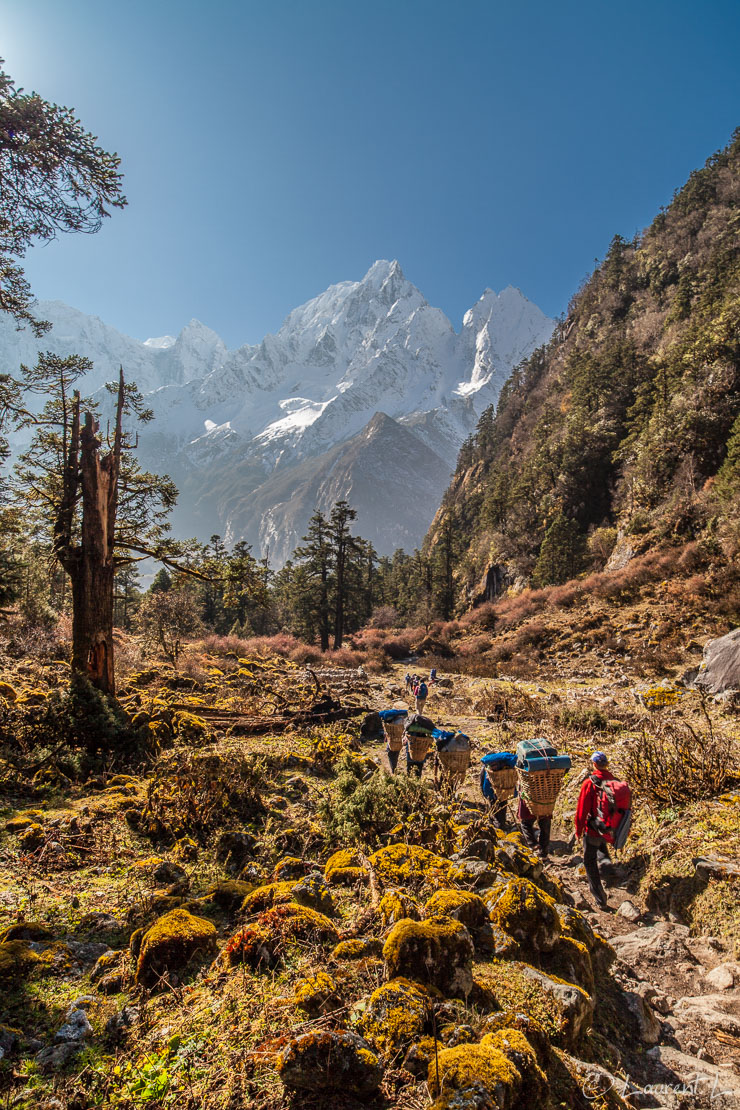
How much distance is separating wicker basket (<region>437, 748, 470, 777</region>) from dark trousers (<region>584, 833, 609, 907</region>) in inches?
71.8

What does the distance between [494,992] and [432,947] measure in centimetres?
42

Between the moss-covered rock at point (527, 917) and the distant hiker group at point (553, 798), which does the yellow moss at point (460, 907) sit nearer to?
the moss-covered rock at point (527, 917)

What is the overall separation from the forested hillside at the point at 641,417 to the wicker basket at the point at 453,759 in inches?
513

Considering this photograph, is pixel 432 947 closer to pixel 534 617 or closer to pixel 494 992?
pixel 494 992

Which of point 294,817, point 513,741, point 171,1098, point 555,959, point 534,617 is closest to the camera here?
point 171,1098

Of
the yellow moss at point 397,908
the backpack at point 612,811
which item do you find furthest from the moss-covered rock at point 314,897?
the backpack at point 612,811

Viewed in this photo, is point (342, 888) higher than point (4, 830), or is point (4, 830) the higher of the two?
point (4, 830)

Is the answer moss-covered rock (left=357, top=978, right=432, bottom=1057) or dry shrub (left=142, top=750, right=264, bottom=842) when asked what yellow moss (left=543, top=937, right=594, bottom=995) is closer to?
moss-covered rock (left=357, top=978, right=432, bottom=1057)

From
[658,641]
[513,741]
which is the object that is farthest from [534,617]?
[513,741]

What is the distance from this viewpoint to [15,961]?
2.56 meters

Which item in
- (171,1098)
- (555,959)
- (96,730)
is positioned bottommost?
(555,959)

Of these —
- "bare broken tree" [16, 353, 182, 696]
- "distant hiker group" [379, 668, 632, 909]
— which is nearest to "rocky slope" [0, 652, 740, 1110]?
"distant hiker group" [379, 668, 632, 909]

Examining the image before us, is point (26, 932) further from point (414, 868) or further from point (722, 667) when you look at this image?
point (722, 667)

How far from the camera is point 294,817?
18.4 ft
